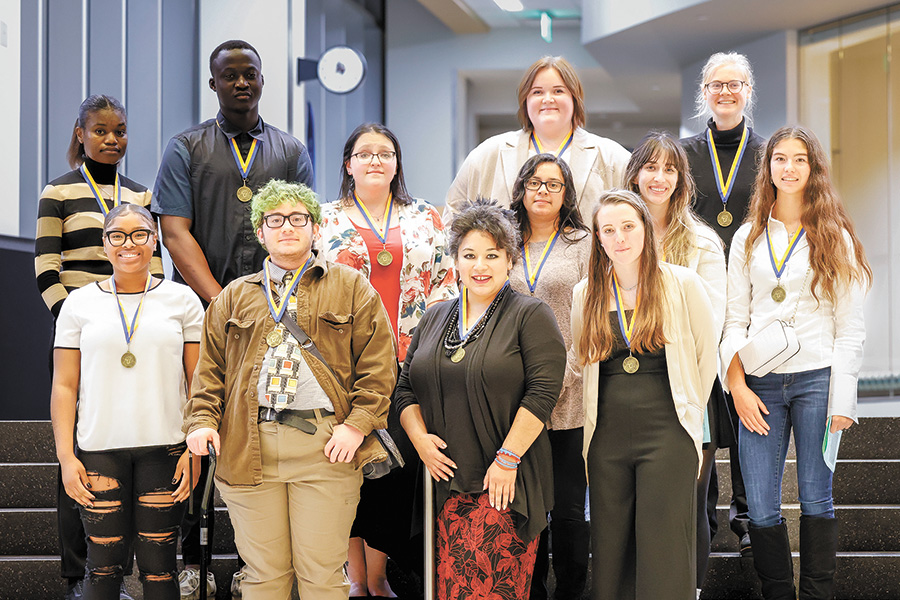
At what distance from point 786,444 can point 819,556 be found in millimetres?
400

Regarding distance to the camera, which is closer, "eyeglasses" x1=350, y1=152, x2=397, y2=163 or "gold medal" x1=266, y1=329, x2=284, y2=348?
"gold medal" x1=266, y1=329, x2=284, y2=348

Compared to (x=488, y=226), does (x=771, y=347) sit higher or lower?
lower

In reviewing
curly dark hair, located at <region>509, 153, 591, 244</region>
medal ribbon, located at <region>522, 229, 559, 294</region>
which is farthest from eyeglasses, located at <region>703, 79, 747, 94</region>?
medal ribbon, located at <region>522, 229, 559, 294</region>

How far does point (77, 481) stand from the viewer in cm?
286

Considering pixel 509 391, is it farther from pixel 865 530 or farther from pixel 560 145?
pixel 865 530

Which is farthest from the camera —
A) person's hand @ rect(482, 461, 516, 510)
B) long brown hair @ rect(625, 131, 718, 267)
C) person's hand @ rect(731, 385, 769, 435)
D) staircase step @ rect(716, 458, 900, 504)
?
staircase step @ rect(716, 458, 900, 504)

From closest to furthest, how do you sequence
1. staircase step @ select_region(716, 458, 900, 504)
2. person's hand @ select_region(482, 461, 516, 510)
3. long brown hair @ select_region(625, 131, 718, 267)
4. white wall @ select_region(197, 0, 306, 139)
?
1. person's hand @ select_region(482, 461, 516, 510)
2. long brown hair @ select_region(625, 131, 718, 267)
3. staircase step @ select_region(716, 458, 900, 504)
4. white wall @ select_region(197, 0, 306, 139)

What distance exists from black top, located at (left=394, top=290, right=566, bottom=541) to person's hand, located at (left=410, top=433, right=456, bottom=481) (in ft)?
0.08

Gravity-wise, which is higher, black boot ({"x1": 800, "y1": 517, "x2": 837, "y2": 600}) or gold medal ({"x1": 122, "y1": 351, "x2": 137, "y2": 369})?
gold medal ({"x1": 122, "y1": 351, "x2": 137, "y2": 369})

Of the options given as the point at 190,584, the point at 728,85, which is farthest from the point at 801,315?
the point at 190,584

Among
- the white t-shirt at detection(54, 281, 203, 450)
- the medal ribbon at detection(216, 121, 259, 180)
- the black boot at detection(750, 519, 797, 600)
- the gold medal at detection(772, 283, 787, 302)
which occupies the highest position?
the medal ribbon at detection(216, 121, 259, 180)

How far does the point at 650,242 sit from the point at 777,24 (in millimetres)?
6826

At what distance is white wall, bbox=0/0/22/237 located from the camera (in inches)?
212

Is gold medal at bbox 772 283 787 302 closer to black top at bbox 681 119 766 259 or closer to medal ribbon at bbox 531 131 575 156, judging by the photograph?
black top at bbox 681 119 766 259
